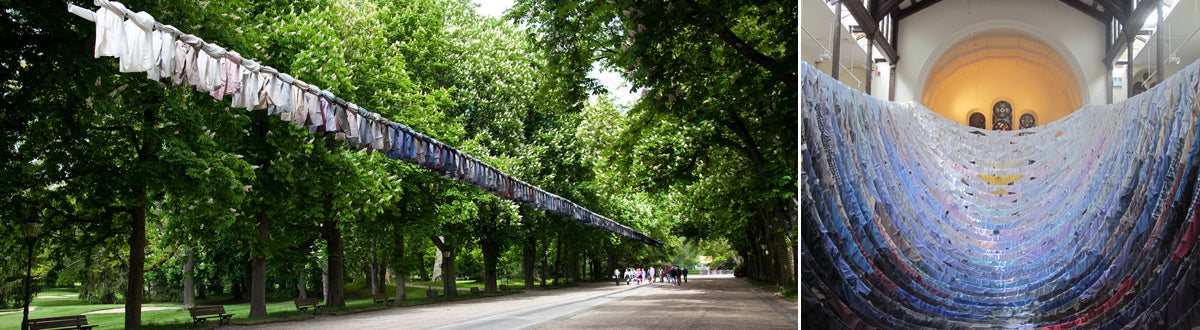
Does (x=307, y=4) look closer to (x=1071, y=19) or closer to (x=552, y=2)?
(x=552, y=2)

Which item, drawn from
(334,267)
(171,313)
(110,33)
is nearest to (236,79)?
(110,33)

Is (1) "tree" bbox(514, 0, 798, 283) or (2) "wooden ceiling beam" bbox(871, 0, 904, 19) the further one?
(1) "tree" bbox(514, 0, 798, 283)

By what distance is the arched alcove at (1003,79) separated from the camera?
277 cm

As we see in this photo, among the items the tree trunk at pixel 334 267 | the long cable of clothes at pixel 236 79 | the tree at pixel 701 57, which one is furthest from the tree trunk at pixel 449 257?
the long cable of clothes at pixel 236 79

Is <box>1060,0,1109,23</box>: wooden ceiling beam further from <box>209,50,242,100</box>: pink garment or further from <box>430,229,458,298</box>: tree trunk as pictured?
<box>430,229,458,298</box>: tree trunk

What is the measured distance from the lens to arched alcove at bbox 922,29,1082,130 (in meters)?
2.77

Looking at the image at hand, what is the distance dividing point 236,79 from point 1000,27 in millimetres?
5511

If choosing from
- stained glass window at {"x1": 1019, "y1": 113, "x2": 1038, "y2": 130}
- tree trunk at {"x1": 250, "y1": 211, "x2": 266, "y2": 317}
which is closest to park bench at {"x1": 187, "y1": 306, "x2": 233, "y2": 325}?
tree trunk at {"x1": 250, "y1": 211, "x2": 266, "y2": 317}

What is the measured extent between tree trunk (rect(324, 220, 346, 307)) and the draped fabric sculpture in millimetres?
18581

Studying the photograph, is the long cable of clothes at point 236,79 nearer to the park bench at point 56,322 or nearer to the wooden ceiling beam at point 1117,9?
the wooden ceiling beam at point 1117,9

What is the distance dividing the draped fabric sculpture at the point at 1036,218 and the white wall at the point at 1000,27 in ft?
0.38

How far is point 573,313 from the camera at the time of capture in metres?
15.8

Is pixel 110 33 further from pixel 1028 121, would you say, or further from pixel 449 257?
pixel 449 257

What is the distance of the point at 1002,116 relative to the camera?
9.04 ft
